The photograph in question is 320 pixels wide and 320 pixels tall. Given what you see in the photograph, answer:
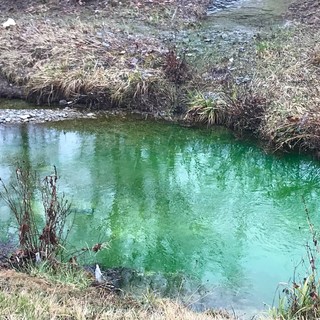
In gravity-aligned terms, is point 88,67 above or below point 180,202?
above

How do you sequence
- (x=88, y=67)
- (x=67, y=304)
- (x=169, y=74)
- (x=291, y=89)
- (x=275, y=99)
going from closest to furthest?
(x=67, y=304), (x=275, y=99), (x=291, y=89), (x=169, y=74), (x=88, y=67)

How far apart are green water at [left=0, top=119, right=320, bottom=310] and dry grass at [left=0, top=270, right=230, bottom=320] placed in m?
0.87

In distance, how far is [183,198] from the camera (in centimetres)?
737

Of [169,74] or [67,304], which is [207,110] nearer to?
[169,74]

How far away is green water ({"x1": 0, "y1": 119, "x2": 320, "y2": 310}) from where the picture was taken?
588 centimetres

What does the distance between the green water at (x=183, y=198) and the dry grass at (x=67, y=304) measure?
34.3 inches

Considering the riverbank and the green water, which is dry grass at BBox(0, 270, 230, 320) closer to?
the green water

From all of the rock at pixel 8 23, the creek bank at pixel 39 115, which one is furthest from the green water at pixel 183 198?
the rock at pixel 8 23

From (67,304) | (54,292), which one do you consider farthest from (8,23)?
(67,304)

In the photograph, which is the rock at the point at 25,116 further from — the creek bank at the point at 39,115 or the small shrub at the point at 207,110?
the small shrub at the point at 207,110

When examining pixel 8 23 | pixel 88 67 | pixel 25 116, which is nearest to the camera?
pixel 25 116

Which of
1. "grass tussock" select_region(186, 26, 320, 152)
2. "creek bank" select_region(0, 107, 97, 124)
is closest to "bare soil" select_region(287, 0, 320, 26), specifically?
"grass tussock" select_region(186, 26, 320, 152)

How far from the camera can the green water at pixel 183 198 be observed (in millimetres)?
5875

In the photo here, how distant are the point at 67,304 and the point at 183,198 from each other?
131 inches
